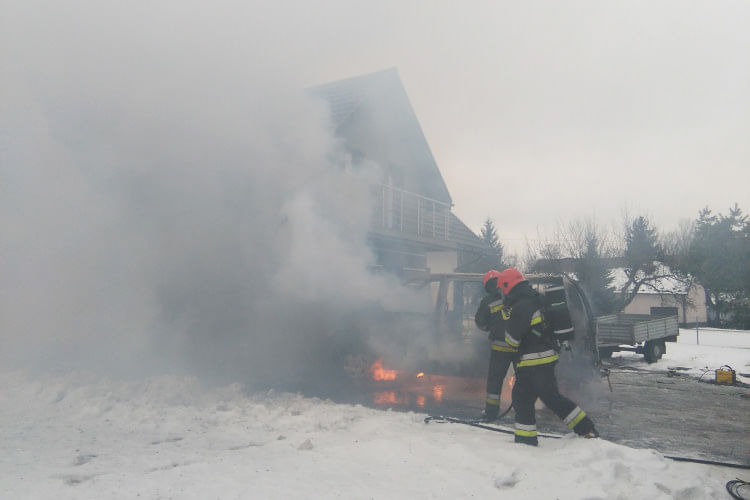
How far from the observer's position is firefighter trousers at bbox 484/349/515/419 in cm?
512

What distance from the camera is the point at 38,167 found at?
6.56m

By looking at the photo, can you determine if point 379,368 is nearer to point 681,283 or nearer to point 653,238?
point 653,238

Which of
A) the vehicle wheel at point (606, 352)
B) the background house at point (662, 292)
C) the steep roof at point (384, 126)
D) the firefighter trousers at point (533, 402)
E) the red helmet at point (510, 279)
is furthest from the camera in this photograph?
the background house at point (662, 292)

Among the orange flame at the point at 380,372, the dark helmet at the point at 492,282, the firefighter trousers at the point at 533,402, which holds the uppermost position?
the dark helmet at the point at 492,282

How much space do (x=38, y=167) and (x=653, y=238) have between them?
1066 inches

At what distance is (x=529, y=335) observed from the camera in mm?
4328

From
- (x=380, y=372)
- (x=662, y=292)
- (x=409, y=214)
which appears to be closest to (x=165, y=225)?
(x=380, y=372)

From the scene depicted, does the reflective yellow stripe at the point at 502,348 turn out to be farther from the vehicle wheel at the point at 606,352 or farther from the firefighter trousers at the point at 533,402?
the vehicle wheel at the point at 606,352

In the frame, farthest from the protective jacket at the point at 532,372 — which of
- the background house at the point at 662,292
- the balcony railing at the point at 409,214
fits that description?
the background house at the point at 662,292

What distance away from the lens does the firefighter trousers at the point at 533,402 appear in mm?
4105

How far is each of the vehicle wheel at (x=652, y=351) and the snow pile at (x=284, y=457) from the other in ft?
27.4

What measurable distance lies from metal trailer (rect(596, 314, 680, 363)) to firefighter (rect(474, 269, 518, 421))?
16.1 ft

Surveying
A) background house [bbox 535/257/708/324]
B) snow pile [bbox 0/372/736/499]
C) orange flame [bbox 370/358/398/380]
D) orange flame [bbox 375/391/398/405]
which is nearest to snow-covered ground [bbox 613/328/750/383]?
background house [bbox 535/257/708/324]

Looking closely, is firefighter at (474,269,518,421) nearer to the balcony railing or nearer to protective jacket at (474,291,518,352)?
protective jacket at (474,291,518,352)
